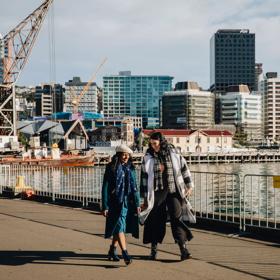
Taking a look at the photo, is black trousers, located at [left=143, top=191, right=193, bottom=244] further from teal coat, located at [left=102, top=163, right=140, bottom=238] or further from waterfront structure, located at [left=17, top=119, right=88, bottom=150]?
waterfront structure, located at [left=17, top=119, right=88, bottom=150]

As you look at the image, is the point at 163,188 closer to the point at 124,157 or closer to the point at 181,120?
the point at 124,157

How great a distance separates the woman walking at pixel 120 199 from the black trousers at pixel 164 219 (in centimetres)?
21

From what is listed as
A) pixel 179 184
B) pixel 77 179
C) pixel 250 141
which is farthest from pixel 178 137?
pixel 179 184

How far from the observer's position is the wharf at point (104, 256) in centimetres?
618

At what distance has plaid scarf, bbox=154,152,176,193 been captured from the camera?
6809 millimetres

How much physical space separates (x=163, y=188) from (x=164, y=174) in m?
0.19

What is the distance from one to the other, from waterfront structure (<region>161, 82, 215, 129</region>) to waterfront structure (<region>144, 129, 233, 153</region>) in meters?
47.1

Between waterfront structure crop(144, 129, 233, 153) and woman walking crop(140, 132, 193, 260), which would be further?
waterfront structure crop(144, 129, 233, 153)

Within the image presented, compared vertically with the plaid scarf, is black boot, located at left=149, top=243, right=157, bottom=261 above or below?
below

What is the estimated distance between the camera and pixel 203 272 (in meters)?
6.27

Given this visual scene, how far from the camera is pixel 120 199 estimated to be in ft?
22.2

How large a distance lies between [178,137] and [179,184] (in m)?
129

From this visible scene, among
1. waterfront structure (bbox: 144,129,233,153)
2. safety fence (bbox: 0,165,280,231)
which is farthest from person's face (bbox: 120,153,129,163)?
waterfront structure (bbox: 144,129,233,153)

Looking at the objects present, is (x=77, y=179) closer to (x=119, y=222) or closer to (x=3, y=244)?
(x=3, y=244)
